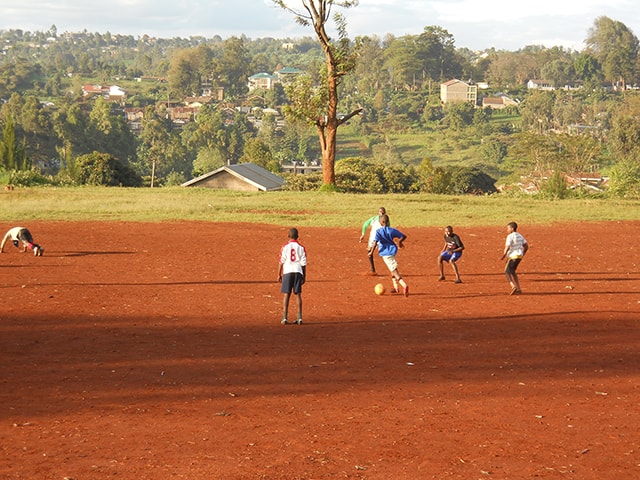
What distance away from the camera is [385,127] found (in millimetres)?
136875

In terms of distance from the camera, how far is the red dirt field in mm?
9203

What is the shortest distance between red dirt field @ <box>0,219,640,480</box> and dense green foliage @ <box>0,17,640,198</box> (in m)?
22.3

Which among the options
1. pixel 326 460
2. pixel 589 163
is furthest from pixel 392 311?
pixel 589 163

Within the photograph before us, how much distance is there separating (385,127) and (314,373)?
126315 mm

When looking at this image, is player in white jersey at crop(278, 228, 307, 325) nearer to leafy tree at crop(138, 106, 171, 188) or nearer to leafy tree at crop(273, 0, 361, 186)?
leafy tree at crop(273, 0, 361, 186)

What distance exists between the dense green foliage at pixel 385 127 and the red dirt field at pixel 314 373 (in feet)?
73.1

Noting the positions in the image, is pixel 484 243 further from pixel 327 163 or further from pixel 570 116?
pixel 570 116

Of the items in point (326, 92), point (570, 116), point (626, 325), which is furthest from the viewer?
point (570, 116)

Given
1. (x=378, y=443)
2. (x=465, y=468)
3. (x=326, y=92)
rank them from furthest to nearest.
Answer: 1. (x=326, y=92)
2. (x=378, y=443)
3. (x=465, y=468)

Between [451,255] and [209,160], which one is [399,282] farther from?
[209,160]

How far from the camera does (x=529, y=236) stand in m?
27.3

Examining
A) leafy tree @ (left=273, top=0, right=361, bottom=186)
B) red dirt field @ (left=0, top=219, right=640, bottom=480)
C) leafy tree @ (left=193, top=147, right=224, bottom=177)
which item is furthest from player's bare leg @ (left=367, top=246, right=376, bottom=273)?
leafy tree @ (left=193, top=147, right=224, bottom=177)

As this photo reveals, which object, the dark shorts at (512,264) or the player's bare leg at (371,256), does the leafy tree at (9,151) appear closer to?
the player's bare leg at (371,256)

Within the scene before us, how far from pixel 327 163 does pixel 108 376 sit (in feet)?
103
